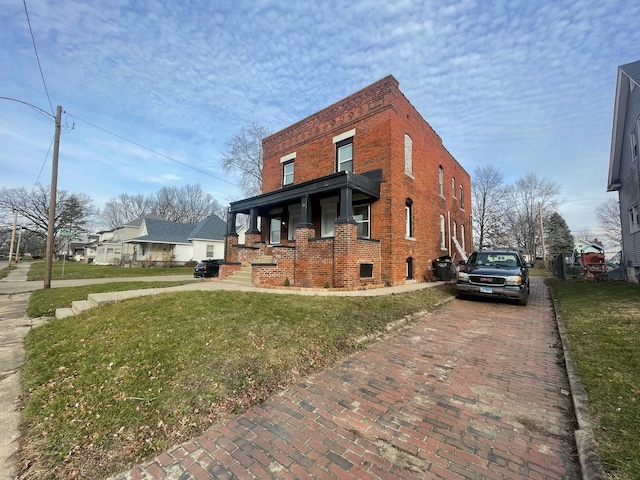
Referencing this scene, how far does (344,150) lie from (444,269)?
7563 mm

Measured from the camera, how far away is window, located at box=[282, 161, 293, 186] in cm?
1534

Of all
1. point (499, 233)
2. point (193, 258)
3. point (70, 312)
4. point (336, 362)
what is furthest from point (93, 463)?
point (499, 233)

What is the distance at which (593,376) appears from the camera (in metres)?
3.51

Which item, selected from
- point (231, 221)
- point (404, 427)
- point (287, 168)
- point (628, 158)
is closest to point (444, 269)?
point (287, 168)

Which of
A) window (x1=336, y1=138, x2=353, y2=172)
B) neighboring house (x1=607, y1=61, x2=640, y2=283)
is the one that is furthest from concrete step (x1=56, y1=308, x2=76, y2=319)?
neighboring house (x1=607, y1=61, x2=640, y2=283)

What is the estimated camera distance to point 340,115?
1302 centimetres

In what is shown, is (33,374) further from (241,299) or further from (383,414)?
(383,414)

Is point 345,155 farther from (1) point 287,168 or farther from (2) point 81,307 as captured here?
(2) point 81,307

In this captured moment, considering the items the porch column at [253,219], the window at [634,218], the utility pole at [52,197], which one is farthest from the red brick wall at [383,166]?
the utility pole at [52,197]

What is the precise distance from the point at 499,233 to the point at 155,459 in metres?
42.6

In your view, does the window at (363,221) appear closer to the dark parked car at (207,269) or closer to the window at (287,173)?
the window at (287,173)

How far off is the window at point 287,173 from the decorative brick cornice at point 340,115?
0.84 meters

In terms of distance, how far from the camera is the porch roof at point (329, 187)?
980cm

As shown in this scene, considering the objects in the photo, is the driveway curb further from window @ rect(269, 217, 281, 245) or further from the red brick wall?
window @ rect(269, 217, 281, 245)
